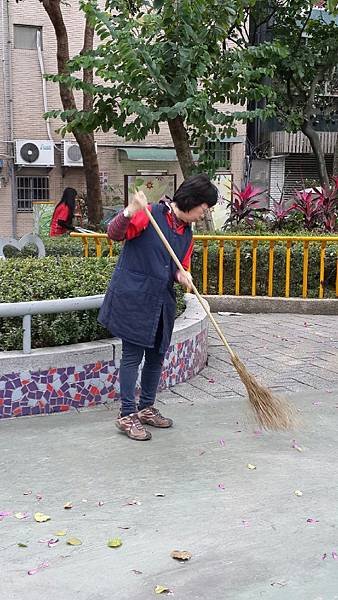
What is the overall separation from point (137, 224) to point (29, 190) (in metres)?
16.1

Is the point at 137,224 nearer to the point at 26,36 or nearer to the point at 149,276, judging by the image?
the point at 149,276

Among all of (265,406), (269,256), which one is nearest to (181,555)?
(265,406)

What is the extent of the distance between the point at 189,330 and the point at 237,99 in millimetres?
5040

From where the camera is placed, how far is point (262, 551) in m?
2.88

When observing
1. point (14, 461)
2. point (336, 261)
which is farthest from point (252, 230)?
point (14, 461)

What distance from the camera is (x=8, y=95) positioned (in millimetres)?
18547

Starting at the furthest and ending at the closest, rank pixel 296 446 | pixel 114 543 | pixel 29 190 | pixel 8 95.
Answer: pixel 29 190
pixel 8 95
pixel 296 446
pixel 114 543

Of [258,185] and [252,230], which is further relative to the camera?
[258,185]

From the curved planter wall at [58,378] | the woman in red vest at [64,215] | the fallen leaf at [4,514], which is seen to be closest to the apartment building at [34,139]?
the woman in red vest at [64,215]

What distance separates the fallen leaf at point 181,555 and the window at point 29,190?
1713 centimetres

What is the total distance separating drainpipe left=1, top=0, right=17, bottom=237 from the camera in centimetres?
1816

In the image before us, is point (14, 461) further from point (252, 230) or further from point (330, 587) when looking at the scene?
point (252, 230)

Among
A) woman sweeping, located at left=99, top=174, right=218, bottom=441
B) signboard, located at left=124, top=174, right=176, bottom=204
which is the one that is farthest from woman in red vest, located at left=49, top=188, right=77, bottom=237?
woman sweeping, located at left=99, top=174, right=218, bottom=441

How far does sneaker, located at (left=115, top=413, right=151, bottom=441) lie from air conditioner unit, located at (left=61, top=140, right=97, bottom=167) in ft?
51.0
